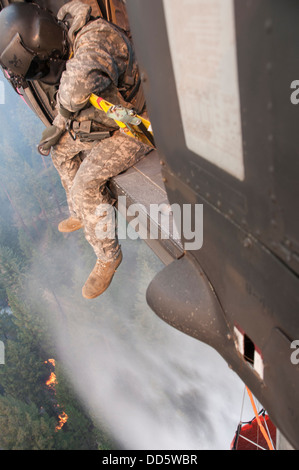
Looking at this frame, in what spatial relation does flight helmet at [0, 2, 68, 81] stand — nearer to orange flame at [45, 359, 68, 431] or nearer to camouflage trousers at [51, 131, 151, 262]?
camouflage trousers at [51, 131, 151, 262]

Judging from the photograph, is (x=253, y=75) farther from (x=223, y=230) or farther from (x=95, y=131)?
(x=95, y=131)

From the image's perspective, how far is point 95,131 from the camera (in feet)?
9.39

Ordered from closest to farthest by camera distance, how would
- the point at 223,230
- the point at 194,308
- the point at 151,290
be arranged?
the point at 223,230 → the point at 194,308 → the point at 151,290

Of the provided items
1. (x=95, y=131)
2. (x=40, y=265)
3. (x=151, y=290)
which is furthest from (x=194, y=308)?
(x=40, y=265)

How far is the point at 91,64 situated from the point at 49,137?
1.04 meters

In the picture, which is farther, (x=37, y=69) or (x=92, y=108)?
(x=37, y=69)

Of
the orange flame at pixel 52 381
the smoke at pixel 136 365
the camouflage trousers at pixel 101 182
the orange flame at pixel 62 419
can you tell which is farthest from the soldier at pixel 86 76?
the orange flame at pixel 52 381

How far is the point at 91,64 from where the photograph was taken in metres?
2.40

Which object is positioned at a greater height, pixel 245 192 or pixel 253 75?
pixel 253 75

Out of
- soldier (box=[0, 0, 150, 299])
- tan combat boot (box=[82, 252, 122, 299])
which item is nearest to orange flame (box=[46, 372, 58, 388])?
tan combat boot (box=[82, 252, 122, 299])

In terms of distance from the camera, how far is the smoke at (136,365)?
11.8m

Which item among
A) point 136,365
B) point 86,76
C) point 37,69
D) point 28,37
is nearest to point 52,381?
point 136,365

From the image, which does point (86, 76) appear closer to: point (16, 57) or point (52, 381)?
point (16, 57)

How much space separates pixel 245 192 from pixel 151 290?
2.83 ft
